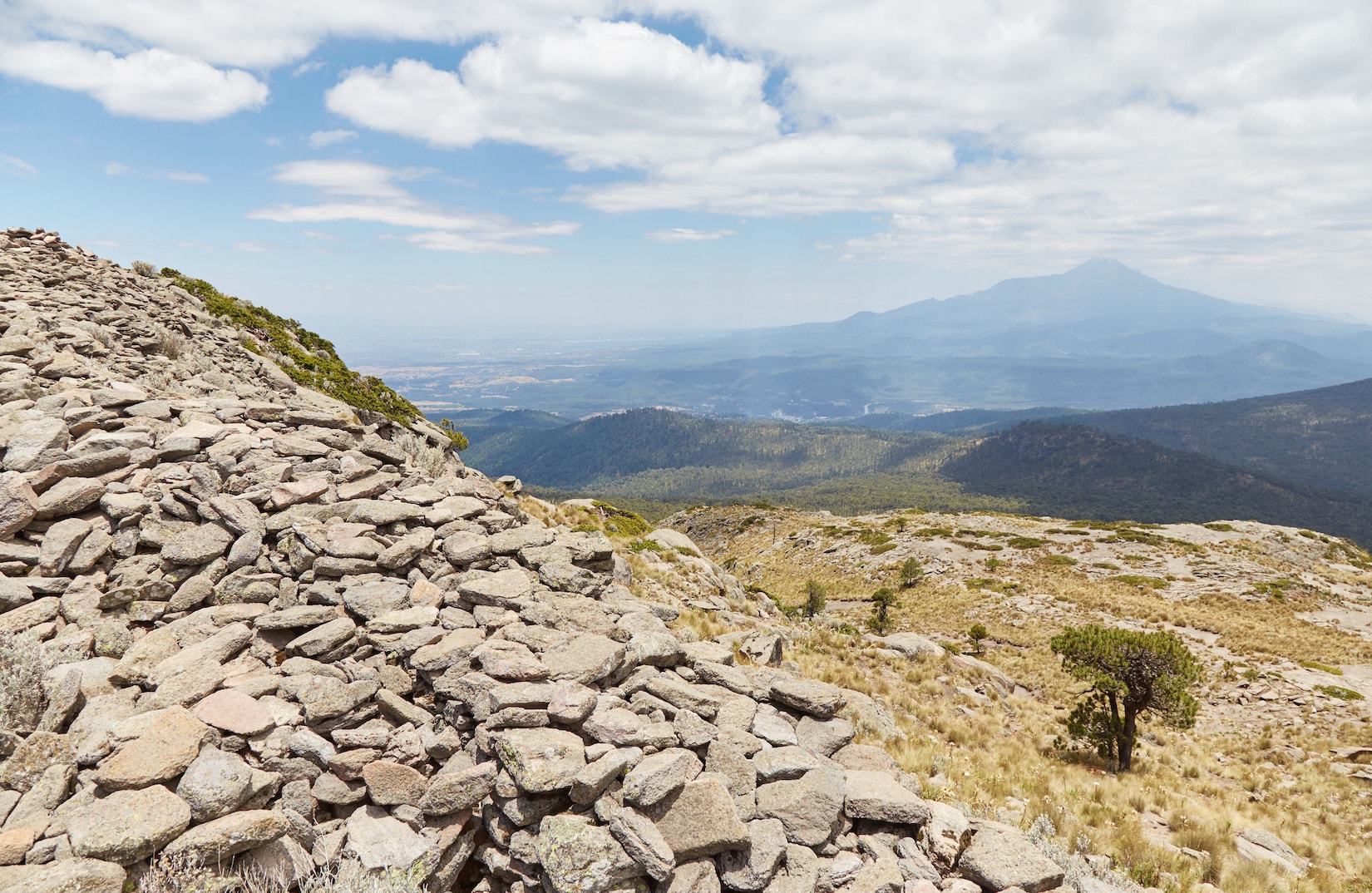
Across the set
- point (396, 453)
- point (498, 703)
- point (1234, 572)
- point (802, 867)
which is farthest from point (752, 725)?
point (1234, 572)

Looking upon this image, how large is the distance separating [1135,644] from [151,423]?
27.5m

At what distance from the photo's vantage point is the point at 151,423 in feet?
40.4

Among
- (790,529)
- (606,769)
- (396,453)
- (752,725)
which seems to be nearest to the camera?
(606,769)

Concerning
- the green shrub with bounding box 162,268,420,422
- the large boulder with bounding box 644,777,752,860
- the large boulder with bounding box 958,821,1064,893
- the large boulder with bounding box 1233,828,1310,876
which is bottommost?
the large boulder with bounding box 1233,828,1310,876

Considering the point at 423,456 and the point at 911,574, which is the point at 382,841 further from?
the point at 911,574

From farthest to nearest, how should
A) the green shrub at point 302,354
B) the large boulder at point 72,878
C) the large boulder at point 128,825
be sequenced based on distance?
the green shrub at point 302,354, the large boulder at point 128,825, the large boulder at point 72,878

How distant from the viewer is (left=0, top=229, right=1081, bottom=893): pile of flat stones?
19.5 feet

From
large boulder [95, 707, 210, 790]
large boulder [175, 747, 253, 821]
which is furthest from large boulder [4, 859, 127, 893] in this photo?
large boulder [95, 707, 210, 790]

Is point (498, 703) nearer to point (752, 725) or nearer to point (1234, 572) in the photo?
point (752, 725)

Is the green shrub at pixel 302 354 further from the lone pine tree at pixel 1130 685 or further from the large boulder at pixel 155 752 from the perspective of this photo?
the lone pine tree at pixel 1130 685

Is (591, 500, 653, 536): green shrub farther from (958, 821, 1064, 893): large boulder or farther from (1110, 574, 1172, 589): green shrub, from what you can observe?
(1110, 574, 1172, 589): green shrub

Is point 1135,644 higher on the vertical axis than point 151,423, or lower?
lower

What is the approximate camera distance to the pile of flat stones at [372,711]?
595 cm

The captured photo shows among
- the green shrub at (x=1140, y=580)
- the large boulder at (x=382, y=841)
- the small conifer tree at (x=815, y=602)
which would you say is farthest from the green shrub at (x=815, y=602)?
the large boulder at (x=382, y=841)
